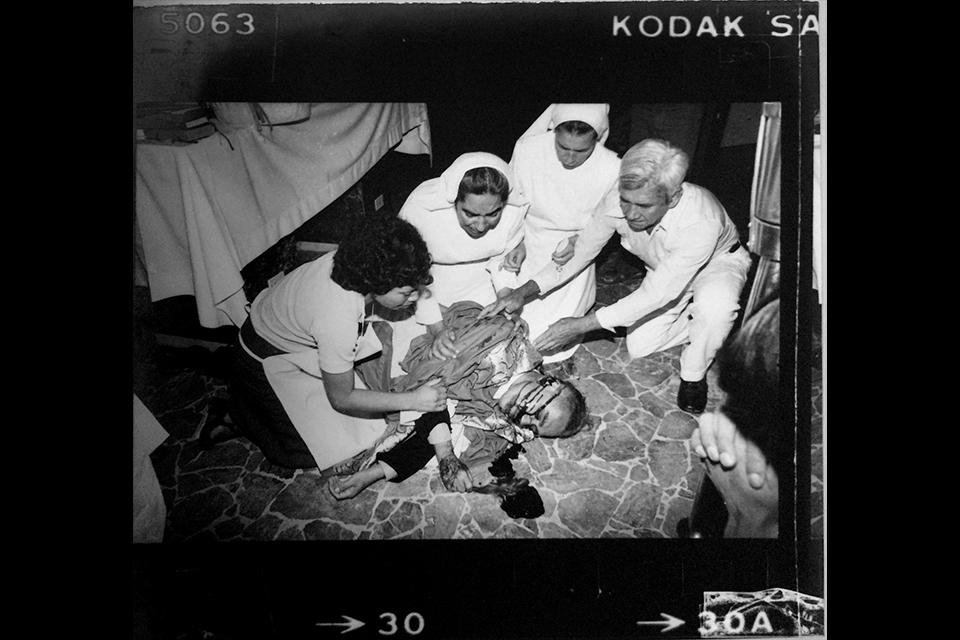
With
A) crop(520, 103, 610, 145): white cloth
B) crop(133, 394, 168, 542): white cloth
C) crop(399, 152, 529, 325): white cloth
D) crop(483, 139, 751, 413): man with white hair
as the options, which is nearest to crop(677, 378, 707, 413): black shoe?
crop(483, 139, 751, 413): man with white hair

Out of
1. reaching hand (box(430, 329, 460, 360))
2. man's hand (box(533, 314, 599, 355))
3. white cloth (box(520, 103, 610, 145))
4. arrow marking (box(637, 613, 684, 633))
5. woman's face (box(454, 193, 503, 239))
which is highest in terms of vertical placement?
white cloth (box(520, 103, 610, 145))

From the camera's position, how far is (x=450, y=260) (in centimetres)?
231

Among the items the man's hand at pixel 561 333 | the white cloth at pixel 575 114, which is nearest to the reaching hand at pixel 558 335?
the man's hand at pixel 561 333

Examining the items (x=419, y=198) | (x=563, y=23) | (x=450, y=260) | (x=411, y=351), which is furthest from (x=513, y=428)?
(x=563, y=23)

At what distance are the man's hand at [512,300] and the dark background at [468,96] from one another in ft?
1.29

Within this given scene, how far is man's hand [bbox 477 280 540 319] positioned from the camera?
2.33 metres

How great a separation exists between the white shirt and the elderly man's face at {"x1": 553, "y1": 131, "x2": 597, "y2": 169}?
13cm

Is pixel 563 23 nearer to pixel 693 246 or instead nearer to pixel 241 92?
pixel 693 246

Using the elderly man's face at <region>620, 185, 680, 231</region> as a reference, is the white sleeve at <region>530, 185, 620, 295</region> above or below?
below

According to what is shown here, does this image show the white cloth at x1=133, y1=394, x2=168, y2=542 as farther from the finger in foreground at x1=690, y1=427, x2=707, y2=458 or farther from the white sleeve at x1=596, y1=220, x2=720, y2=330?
the finger in foreground at x1=690, y1=427, x2=707, y2=458

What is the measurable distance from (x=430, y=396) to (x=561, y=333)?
1.34 ft

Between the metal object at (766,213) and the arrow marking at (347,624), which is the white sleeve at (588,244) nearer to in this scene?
the metal object at (766,213)

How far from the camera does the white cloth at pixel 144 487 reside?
230 centimetres
